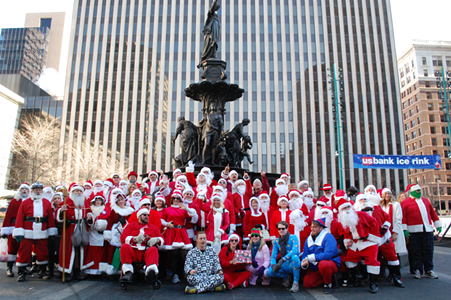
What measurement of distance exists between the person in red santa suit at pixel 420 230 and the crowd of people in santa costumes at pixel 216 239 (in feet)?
0.07

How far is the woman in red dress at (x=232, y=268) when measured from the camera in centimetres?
583

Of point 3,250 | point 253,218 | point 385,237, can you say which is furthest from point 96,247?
point 385,237

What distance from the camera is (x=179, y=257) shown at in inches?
254

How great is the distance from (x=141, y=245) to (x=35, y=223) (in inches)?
95.5

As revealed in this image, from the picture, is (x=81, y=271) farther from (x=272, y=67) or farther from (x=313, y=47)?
(x=313, y=47)

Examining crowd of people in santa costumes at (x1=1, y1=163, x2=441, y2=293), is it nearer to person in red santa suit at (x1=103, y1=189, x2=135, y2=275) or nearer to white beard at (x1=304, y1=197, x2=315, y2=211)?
person in red santa suit at (x1=103, y1=189, x2=135, y2=275)

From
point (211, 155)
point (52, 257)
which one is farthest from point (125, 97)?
point (52, 257)

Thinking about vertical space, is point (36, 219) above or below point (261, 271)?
above

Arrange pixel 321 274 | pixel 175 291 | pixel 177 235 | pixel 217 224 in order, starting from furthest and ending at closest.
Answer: pixel 217 224
pixel 177 235
pixel 321 274
pixel 175 291

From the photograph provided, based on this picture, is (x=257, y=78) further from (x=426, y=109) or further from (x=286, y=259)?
(x=286, y=259)

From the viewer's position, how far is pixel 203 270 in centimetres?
563

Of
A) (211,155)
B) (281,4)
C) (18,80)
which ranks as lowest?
(211,155)

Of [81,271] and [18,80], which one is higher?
[18,80]

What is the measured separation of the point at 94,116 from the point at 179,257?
→ 48394mm
